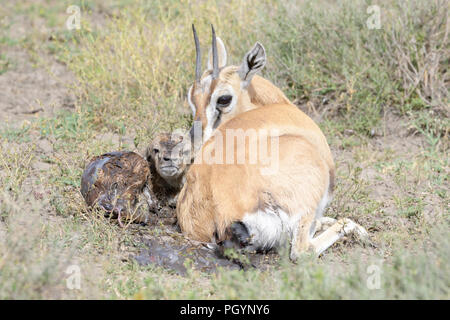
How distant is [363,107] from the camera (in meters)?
7.82

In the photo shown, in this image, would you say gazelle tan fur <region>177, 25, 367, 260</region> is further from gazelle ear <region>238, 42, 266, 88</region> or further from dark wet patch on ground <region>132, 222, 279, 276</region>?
gazelle ear <region>238, 42, 266, 88</region>

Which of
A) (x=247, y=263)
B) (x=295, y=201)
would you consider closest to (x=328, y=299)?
(x=247, y=263)

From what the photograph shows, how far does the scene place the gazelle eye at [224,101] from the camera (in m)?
6.00

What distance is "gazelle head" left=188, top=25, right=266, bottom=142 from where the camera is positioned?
19.5ft

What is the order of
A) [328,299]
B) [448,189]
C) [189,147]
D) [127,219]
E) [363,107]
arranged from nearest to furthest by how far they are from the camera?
[328,299] → [127,219] → [189,147] → [448,189] → [363,107]

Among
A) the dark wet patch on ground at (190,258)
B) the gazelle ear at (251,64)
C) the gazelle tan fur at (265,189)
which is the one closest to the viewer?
the dark wet patch on ground at (190,258)

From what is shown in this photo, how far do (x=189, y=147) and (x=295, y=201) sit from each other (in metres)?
1.30

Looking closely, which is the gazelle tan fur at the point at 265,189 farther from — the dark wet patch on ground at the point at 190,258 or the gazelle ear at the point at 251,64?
the gazelle ear at the point at 251,64

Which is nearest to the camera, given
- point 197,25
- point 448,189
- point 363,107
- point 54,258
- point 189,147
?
point 54,258

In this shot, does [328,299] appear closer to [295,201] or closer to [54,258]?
[295,201]

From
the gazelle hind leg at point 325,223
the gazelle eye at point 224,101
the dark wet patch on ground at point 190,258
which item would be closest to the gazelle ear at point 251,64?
the gazelle eye at point 224,101

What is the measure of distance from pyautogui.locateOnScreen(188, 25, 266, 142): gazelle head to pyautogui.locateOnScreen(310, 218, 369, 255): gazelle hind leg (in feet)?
4.84

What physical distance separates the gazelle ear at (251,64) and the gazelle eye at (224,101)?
28cm

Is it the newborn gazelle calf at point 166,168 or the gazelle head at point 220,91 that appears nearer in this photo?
the newborn gazelle calf at point 166,168
